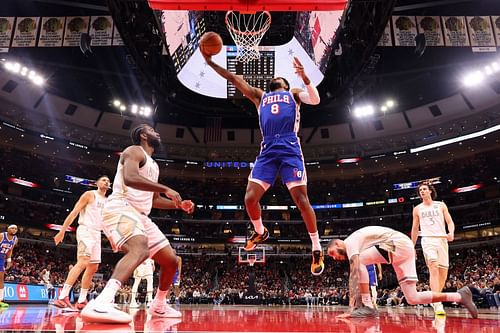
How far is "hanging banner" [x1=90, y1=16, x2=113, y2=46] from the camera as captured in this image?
15328 millimetres

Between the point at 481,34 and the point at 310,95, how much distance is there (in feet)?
39.4

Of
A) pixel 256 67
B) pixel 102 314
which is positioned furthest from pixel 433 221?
pixel 256 67

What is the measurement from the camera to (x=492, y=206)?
1233 inches

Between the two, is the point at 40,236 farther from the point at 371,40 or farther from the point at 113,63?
the point at 371,40

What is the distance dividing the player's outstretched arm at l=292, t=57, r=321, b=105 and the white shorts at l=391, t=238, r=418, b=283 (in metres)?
2.14

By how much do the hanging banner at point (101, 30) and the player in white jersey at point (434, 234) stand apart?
12.7m

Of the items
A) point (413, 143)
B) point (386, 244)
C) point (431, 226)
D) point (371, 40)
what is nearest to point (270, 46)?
point (371, 40)

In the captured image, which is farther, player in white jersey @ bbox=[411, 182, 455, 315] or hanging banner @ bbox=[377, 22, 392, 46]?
hanging banner @ bbox=[377, 22, 392, 46]

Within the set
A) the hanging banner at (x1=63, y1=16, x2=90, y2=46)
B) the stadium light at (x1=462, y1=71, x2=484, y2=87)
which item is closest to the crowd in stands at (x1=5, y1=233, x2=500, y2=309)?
the hanging banner at (x1=63, y1=16, x2=90, y2=46)

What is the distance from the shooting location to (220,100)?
88.2 feet

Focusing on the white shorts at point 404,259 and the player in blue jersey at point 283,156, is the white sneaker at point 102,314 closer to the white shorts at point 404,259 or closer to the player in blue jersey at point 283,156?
the player in blue jersey at point 283,156

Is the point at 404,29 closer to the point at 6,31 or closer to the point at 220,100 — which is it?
the point at 220,100

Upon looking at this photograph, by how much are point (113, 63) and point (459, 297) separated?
74.1 feet

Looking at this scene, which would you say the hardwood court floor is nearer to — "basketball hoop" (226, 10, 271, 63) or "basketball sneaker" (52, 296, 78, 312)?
"basketball sneaker" (52, 296, 78, 312)
